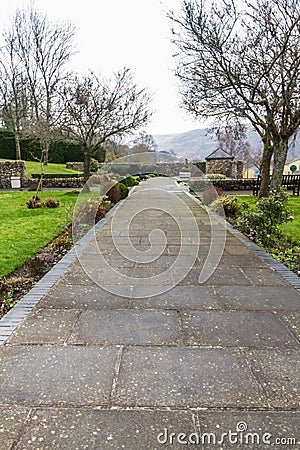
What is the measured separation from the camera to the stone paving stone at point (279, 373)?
5.57 ft

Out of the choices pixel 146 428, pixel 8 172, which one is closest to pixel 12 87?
pixel 8 172

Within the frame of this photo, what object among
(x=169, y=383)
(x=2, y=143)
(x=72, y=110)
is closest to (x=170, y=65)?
(x=72, y=110)

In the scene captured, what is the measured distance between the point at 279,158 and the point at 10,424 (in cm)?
994

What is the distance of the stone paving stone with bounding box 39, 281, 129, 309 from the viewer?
9.27ft

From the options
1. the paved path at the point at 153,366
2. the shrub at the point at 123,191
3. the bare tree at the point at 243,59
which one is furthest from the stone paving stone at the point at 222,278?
the shrub at the point at 123,191

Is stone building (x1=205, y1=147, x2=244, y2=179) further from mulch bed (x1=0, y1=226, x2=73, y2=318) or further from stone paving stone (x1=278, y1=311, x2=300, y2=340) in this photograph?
stone paving stone (x1=278, y1=311, x2=300, y2=340)

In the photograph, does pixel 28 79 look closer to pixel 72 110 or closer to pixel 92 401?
pixel 72 110

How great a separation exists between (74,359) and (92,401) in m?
0.40

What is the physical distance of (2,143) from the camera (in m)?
23.3

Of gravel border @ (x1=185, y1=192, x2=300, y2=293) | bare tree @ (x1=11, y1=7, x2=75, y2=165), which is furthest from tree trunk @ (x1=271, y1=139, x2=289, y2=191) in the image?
bare tree @ (x1=11, y1=7, x2=75, y2=165)

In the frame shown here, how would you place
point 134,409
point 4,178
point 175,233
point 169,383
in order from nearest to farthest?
1. point 134,409
2. point 169,383
3. point 175,233
4. point 4,178

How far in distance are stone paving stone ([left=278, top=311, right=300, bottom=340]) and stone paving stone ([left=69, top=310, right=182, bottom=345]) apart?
772mm

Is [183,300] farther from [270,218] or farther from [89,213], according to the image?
[89,213]

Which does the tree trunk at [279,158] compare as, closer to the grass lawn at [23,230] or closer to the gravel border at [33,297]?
the grass lawn at [23,230]
